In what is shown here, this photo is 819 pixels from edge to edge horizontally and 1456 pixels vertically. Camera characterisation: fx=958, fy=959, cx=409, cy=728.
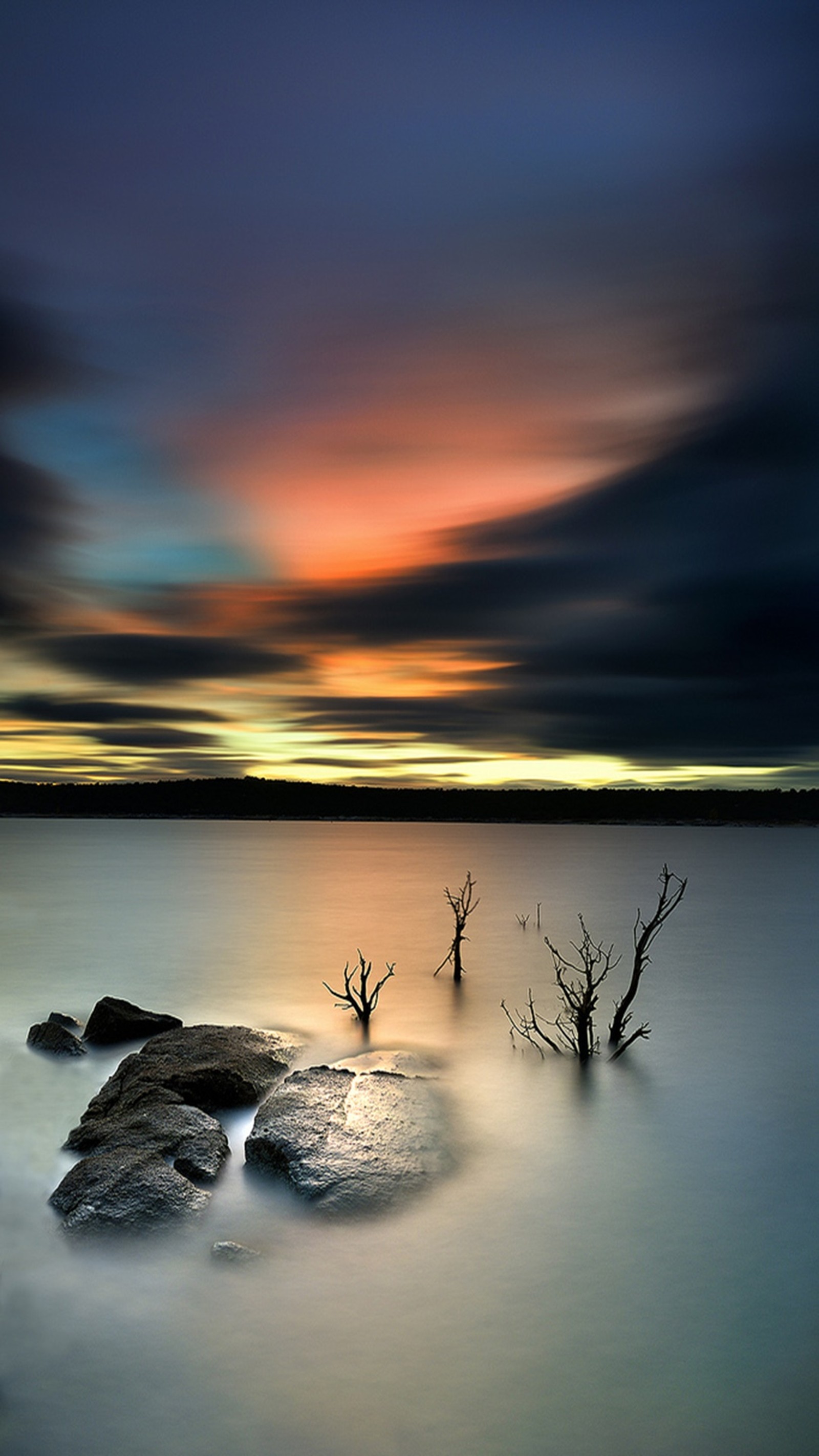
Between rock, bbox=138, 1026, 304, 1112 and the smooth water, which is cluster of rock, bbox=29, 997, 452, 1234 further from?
the smooth water

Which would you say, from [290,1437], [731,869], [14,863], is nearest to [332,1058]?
[290,1437]

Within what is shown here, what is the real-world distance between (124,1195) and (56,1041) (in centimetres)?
984

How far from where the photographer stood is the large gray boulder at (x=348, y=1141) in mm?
11391

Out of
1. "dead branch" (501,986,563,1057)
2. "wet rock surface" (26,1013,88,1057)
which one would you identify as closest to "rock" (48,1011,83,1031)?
"wet rock surface" (26,1013,88,1057)

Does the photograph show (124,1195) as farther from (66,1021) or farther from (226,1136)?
(66,1021)

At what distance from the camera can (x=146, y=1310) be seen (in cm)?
893

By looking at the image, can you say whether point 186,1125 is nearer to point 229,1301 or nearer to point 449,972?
point 229,1301

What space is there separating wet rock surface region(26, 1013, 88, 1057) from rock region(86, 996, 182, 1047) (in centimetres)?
38

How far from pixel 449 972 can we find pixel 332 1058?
49.4 feet

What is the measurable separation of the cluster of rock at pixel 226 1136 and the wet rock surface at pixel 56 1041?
3.00 m

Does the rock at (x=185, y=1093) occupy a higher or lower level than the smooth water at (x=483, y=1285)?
higher

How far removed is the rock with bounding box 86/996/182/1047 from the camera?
19750 mm

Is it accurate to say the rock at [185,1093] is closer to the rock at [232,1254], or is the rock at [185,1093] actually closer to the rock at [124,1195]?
the rock at [124,1195]

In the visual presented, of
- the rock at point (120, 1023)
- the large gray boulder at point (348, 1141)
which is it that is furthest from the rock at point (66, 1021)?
the large gray boulder at point (348, 1141)
